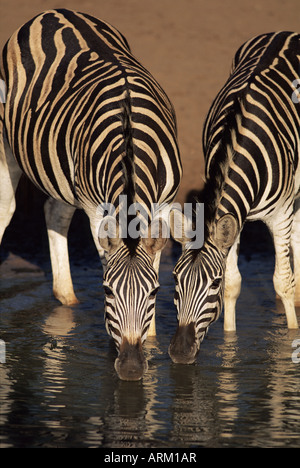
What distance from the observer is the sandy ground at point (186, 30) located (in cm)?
1521

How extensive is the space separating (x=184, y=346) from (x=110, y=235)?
1.12 metres

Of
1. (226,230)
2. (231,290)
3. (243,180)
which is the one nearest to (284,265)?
(231,290)

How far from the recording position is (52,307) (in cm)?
1015

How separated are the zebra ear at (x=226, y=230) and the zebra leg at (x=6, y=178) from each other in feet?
11.9

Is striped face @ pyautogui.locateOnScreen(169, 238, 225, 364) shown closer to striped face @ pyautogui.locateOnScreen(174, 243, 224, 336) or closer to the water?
striped face @ pyautogui.locateOnScreen(174, 243, 224, 336)

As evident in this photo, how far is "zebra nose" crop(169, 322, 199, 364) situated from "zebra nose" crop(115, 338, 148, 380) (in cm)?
46

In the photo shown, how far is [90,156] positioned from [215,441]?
3.12 m

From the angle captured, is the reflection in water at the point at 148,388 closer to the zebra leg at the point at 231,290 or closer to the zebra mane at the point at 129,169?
the zebra leg at the point at 231,290

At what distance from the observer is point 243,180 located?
8094 millimetres

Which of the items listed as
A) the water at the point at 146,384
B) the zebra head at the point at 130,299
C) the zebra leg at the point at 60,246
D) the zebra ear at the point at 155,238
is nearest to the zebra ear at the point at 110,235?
the zebra head at the point at 130,299

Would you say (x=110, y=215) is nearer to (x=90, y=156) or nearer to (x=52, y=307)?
(x=90, y=156)

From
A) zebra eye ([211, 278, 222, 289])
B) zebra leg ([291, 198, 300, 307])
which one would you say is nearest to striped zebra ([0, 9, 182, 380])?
zebra eye ([211, 278, 222, 289])

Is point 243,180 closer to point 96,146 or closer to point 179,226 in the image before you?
point 179,226

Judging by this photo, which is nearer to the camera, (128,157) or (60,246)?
(128,157)
